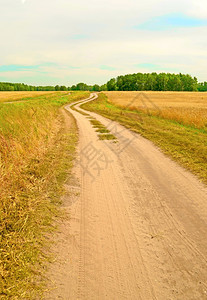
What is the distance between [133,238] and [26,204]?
7.46 ft

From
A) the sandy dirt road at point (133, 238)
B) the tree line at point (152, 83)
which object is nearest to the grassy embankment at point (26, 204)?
the sandy dirt road at point (133, 238)

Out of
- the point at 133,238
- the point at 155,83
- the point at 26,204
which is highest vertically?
the point at 155,83

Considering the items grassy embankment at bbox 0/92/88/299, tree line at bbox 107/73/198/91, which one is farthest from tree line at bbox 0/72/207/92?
grassy embankment at bbox 0/92/88/299

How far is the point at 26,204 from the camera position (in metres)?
4.36

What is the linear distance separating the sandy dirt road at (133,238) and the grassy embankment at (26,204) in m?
0.29

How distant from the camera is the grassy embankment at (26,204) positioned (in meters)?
2.69

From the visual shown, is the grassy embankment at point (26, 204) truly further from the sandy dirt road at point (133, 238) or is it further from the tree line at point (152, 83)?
the tree line at point (152, 83)

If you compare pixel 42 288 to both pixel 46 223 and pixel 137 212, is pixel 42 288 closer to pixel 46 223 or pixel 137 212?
pixel 46 223

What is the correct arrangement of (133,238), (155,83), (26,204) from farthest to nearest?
1. (155,83)
2. (26,204)
3. (133,238)

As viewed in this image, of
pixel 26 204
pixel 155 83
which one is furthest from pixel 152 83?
pixel 26 204

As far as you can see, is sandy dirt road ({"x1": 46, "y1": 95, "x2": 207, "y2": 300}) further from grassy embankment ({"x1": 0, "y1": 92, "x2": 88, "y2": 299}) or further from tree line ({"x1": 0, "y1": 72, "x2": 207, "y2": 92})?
tree line ({"x1": 0, "y1": 72, "x2": 207, "y2": 92})

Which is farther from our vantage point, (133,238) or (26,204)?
(26,204)

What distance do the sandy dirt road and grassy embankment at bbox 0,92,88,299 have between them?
0.29 metres

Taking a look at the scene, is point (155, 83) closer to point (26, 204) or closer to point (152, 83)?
point (152, 83)
